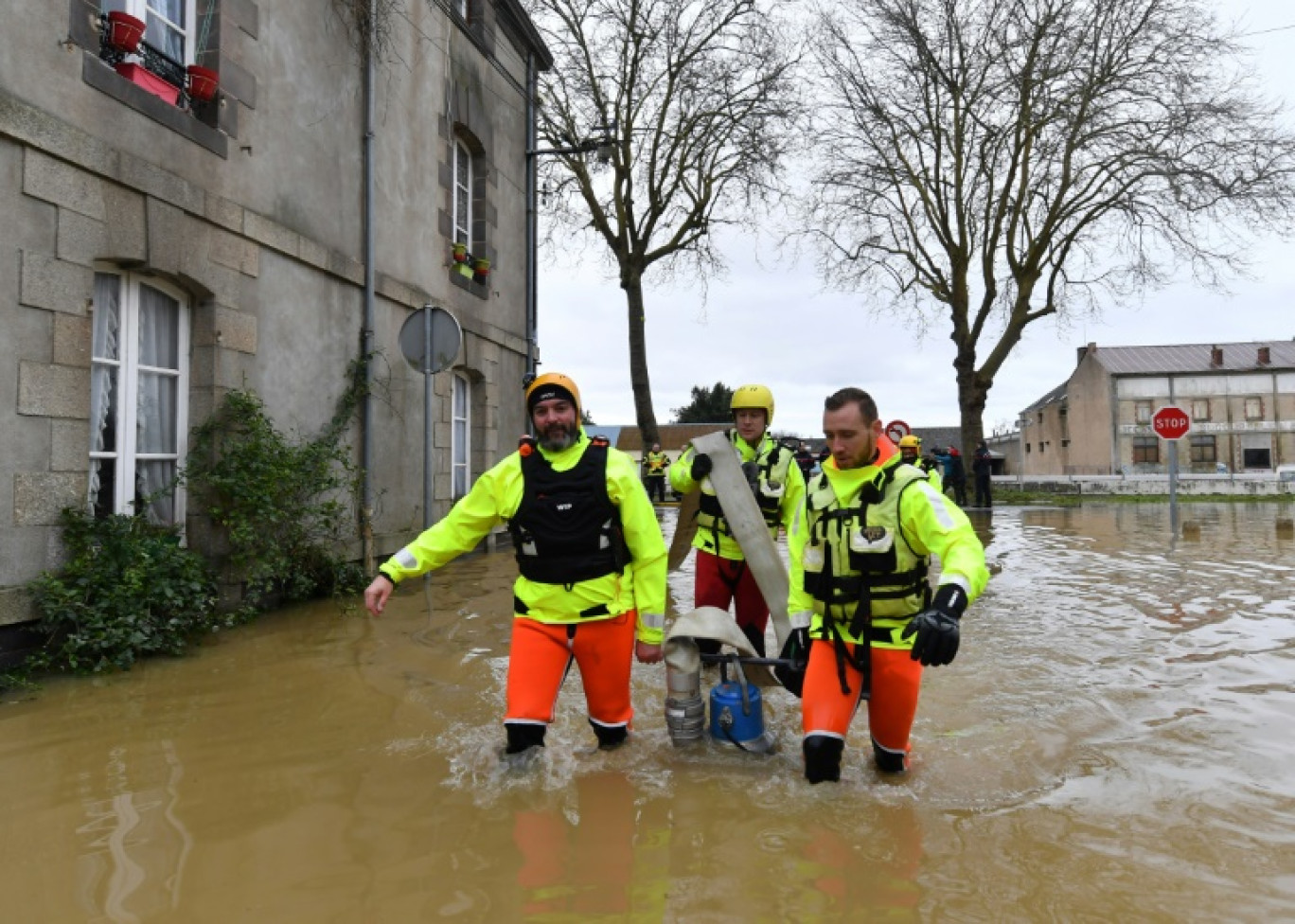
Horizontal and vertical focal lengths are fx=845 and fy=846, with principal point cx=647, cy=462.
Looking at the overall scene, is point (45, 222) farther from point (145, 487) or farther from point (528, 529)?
point (528, 529)

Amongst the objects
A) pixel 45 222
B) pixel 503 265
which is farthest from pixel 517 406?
pixel 45 222

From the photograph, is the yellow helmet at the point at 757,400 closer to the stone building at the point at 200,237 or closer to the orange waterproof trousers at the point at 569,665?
the orange waterproof trousers at the point at 569,665

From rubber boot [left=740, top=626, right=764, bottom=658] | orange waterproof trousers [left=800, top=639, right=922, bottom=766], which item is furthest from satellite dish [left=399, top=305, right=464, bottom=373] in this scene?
orange waterproof trousers [left=800, top=639, right=922, bottom=766]

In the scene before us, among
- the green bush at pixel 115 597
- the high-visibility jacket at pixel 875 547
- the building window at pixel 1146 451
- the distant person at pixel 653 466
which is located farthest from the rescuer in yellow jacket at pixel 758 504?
the building window at pixel 1146 451

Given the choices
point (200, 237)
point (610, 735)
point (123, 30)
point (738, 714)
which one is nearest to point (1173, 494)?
point (738, 714)

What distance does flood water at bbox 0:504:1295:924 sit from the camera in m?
2.64

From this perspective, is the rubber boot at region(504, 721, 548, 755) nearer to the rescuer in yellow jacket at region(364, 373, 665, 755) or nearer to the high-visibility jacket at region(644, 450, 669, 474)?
the rescuer in yellow jacket at region(364, 373, 665, 755)

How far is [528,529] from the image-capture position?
3789mm

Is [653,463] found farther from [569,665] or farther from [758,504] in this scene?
[569,665]

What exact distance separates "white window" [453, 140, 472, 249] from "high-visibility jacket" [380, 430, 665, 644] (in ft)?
30.7

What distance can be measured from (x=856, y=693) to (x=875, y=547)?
0.61 m

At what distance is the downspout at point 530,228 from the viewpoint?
14648 mm

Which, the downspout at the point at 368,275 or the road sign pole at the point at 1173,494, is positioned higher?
the downspout at the point at 368,275

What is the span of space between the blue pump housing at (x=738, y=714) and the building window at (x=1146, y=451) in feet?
170
